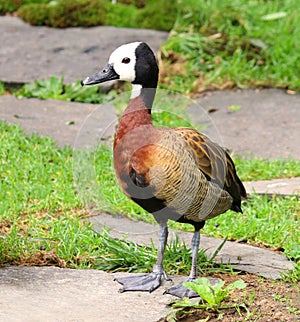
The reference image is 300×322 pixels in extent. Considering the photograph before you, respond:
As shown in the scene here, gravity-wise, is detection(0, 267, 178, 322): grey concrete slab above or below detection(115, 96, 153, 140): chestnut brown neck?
below

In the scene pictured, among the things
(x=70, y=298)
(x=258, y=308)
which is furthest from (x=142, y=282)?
(x=258, y=308)

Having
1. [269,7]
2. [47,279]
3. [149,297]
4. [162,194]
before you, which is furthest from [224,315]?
[269,7]

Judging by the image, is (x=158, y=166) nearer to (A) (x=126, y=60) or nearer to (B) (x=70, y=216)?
(A) (x=126, y=60)

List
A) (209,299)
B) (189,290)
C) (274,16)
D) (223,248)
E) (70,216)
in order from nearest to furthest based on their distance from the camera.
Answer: (209,299)
(189,290)
(223,248)
(70,216)
(274,16)

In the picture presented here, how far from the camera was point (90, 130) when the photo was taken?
6.98 m

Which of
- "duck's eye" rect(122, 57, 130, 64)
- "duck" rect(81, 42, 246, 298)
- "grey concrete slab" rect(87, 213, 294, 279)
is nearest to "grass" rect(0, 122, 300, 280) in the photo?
"grey concrete slab" rect(87, 213, 294, 279)

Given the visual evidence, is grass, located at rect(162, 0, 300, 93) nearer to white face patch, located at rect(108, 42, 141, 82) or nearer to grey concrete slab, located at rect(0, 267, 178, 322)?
white face patch, located at rect(108, 42, 141, 82)

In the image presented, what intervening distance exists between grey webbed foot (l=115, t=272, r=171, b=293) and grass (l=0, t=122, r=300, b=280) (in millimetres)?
237

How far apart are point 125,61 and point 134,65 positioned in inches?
2.1

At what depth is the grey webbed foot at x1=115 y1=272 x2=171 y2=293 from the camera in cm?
398

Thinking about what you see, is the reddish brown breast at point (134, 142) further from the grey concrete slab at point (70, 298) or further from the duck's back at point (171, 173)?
the grey concrete slab at point (70, 298)

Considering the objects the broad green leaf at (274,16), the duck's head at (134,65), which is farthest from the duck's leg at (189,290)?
the broad green leaf at (274,16)

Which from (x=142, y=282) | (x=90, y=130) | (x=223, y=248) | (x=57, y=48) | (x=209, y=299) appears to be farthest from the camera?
(x=57, y=48)

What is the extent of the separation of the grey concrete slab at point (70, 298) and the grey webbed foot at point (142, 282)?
0.09 ft
